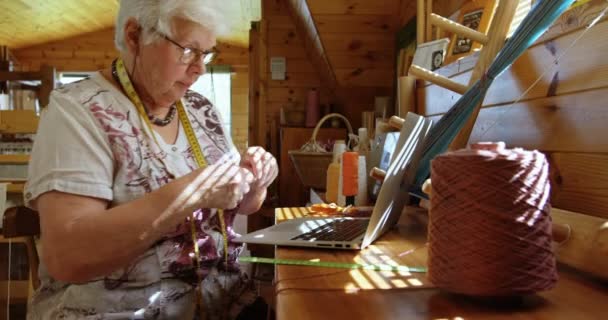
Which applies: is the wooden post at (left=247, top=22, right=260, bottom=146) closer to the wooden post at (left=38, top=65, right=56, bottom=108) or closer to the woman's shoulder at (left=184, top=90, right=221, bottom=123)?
the wooden post at (left=38, top=65, right=56, bottom=108)

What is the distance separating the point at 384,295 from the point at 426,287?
0.25ft

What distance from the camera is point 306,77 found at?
3.84 meters

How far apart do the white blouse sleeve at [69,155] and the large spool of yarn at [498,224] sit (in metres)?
0.65

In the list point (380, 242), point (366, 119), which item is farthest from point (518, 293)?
point (366, 119)

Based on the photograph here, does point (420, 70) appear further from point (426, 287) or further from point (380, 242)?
point (426, 287)

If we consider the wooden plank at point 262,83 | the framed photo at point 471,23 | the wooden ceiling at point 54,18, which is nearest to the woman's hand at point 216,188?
the framed photo at point 471,23

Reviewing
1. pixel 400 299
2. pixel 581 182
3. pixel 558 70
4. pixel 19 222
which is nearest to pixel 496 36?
pixel 558 70

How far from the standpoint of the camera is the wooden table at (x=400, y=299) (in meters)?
0.59

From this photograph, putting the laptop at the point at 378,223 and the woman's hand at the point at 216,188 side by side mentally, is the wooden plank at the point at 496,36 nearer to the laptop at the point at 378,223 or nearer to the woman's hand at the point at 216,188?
the laptop at the point at 378,223

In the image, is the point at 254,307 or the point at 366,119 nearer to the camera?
the point at 254,307

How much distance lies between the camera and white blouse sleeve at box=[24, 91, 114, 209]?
0.91m

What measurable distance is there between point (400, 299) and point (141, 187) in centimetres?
61

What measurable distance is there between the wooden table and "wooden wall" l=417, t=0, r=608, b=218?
0.76 ft

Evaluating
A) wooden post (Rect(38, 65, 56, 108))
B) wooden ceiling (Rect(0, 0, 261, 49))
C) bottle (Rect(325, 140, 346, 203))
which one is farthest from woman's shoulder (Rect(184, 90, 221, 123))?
wooden ceiling (Rect(0, 0, 261, 49))
